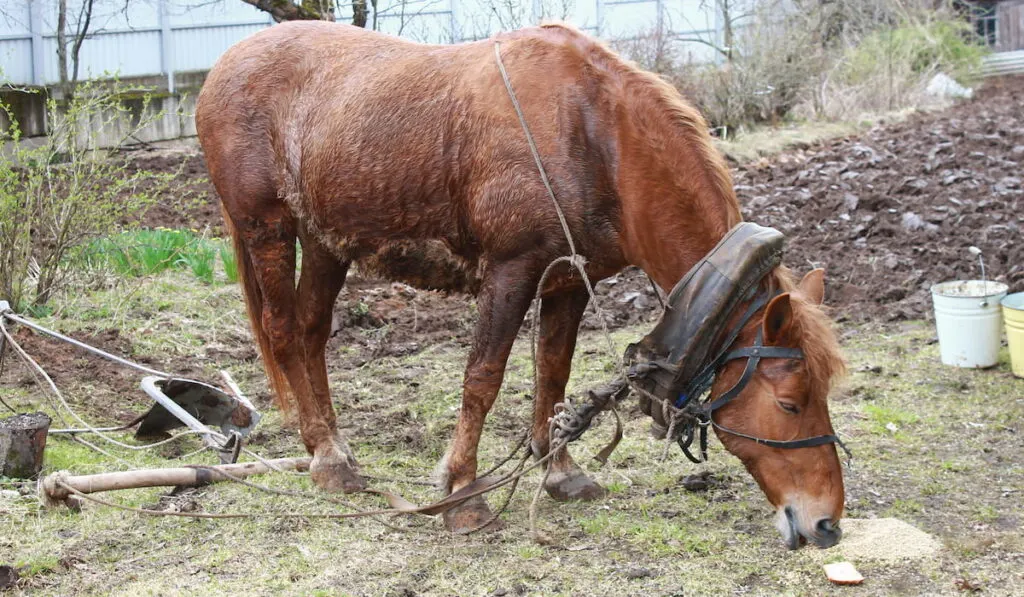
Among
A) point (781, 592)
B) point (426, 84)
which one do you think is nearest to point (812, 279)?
point (781, 592)

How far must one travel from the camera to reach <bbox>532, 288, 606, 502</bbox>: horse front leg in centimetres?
457

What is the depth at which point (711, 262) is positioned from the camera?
141 inches

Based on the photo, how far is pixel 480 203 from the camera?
4.11m

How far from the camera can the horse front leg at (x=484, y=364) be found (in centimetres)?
410

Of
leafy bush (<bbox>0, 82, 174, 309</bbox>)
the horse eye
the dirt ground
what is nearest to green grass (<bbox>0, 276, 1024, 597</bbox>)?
the dirt ground

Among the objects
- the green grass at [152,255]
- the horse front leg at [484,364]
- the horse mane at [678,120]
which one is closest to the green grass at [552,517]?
the horse front leg at [484,364]

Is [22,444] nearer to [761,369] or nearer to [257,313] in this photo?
[257,313]

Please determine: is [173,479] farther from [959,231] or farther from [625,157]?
[959,231]

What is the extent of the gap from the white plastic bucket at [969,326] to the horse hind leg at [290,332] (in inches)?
142

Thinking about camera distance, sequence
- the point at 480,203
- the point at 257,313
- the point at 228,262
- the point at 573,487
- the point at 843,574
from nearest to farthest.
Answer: the point at 843,574
the point at 480,203
the point at 573,487
the point at 257,313
the point at 228,262

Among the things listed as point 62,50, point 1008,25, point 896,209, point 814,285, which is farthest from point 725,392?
point 1008,25

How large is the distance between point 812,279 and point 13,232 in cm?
519

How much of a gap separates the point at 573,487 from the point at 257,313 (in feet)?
6.30

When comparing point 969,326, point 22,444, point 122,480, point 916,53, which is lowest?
point 122,480
